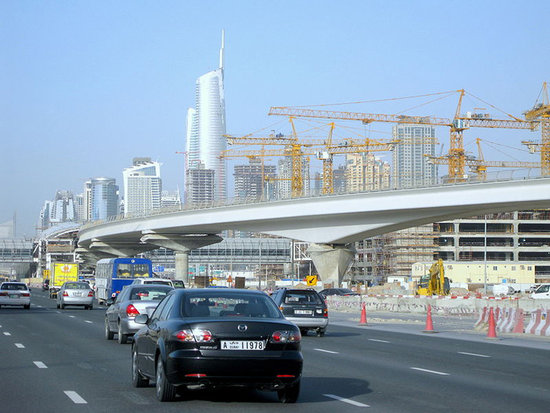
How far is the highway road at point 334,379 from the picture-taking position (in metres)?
12.2

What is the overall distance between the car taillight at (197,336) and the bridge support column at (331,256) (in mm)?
65195

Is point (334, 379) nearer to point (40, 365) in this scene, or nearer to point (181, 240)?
point (40, 365)

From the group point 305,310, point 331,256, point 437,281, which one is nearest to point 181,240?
point 331,256

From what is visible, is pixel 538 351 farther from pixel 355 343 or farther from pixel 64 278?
pixel 64 278

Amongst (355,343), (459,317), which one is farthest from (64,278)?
(355,343)

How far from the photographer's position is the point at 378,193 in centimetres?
6694

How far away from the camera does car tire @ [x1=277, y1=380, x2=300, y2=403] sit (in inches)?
474

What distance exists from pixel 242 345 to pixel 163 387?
1248mm

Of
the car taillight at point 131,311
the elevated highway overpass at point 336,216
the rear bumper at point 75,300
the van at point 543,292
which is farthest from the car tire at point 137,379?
the elevated highway overpass at point 336,216

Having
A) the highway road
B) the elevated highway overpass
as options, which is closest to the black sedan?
the highway road

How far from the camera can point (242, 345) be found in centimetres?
1134

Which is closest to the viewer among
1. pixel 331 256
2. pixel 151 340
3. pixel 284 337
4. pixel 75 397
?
pixel 284 337

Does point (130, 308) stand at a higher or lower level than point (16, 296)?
higher

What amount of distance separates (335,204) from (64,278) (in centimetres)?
3072
